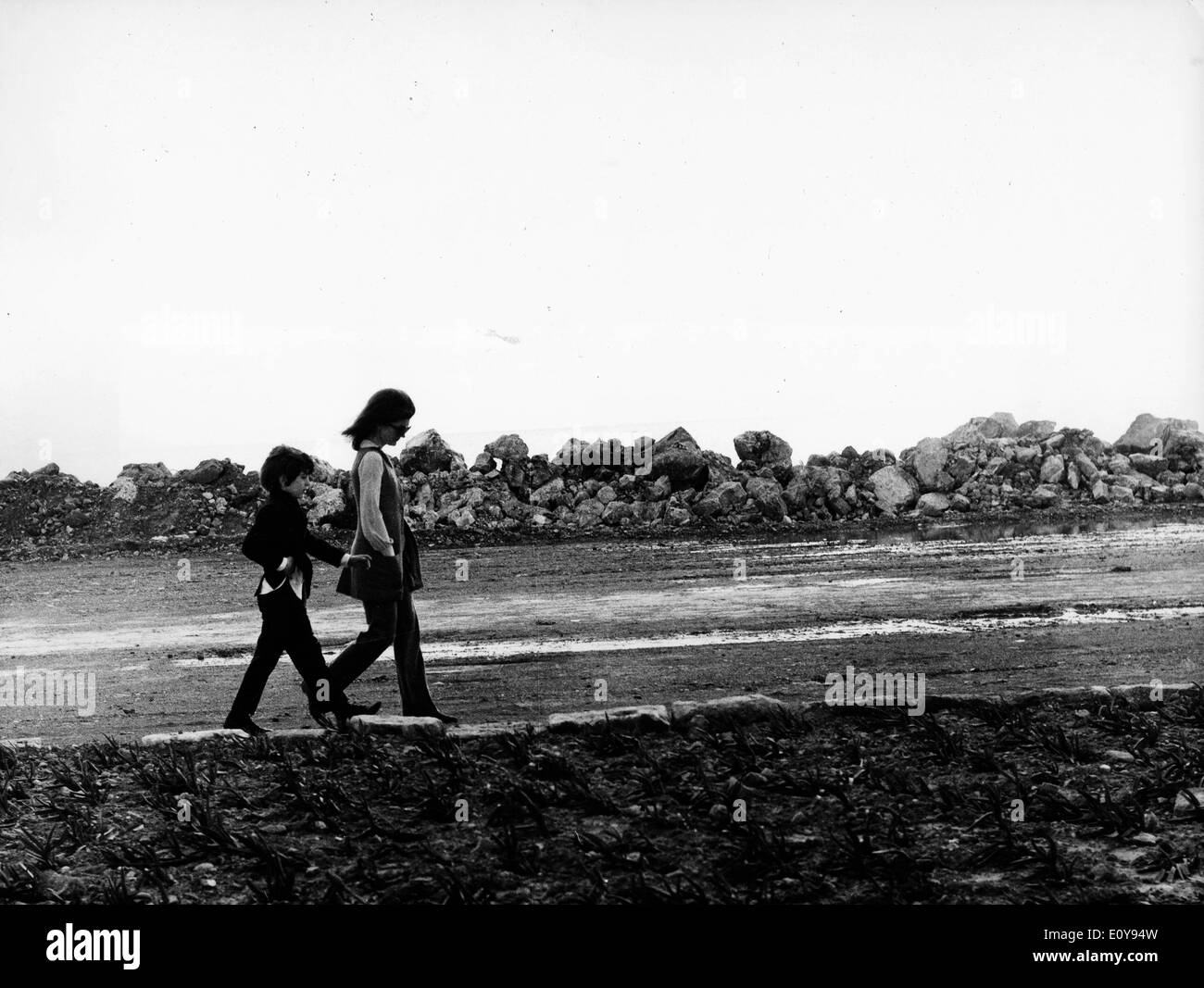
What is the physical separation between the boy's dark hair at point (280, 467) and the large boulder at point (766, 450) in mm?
3825

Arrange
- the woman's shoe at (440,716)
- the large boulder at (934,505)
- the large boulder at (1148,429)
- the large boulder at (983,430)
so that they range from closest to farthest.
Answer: the woman's shoe at (440,716) < the large boulder at (1148,429) < the large boulder at (983,430) < the large boulder at (934,505)

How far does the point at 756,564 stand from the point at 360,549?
5.46 m

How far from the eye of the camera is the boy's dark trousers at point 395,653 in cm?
562

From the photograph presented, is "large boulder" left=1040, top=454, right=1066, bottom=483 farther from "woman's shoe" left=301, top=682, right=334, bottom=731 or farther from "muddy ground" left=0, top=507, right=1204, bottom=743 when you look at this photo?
"woman's shoe" left=301, top=682, right=334, bottom=731

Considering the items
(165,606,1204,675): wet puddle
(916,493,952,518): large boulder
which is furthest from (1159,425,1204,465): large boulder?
(916,493,952,518): large boulder

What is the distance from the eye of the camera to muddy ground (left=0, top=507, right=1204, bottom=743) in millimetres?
6641

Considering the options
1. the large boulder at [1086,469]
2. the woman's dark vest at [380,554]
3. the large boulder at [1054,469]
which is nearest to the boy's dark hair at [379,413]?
the woman's dark vest at [380,554]

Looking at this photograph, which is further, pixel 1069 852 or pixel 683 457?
pixel 683 457

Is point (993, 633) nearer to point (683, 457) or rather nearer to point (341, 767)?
point (683, 457)

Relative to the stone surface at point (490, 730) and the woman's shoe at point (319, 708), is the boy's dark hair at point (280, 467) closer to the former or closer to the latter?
→ the woman's shoe at point (319, 708)

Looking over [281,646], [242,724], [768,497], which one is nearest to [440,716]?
[281,646]

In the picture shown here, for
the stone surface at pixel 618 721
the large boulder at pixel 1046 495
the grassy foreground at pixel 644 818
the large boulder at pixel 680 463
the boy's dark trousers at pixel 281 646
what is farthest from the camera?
the large boulder at pixel 1046 495

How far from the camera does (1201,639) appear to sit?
7652mm

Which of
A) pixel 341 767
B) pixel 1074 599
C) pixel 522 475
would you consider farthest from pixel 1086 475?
pixel 341 767
